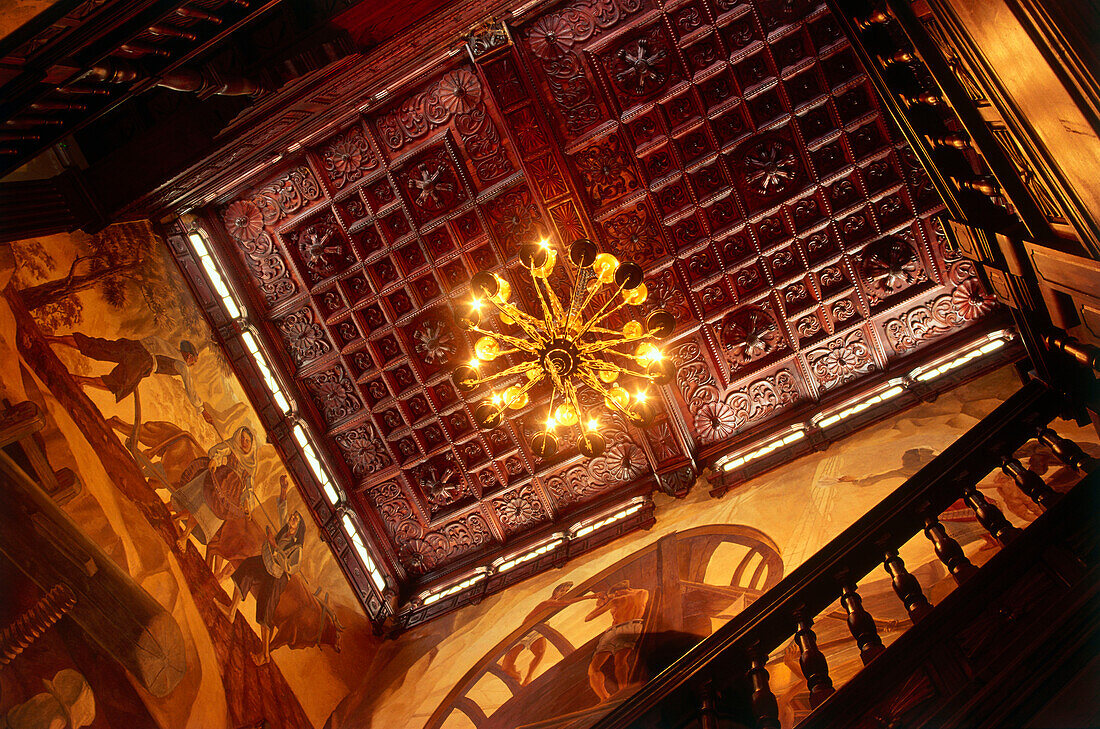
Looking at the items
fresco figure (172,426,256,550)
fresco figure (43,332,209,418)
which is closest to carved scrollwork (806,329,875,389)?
fresco figure (172,426,256,550)

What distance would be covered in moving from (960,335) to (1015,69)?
→ 4.99 m

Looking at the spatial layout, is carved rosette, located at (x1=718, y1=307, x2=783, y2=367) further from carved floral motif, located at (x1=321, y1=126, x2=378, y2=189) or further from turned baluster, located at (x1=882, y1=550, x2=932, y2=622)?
turned baluster, located at (x1=882, y1=550, x2=932, y2=622)

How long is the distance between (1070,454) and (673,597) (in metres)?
3.40

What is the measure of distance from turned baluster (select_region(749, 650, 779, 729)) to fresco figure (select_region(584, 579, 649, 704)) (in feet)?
7.75

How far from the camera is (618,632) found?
611cm

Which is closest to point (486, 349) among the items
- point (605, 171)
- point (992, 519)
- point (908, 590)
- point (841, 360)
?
point (605, 171)

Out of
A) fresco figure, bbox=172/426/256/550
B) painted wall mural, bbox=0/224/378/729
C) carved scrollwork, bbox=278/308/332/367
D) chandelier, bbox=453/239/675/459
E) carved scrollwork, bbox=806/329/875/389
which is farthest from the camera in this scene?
carved scrollwork, bbox=278/308/332/367

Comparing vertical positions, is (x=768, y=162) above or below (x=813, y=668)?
above

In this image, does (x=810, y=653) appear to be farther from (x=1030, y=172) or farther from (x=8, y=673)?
(x=8, y=673)

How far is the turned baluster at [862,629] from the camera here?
3.28 metres

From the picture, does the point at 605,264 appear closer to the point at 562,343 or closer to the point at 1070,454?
the point at 562,343

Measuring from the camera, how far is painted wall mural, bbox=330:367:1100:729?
5125 mm

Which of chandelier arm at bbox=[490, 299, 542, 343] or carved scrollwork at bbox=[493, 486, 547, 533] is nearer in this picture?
chandelier arm at bbox=[490, 299, 542, 343]

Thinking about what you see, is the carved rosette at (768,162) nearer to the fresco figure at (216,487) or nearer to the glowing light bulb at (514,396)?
the glowing light bulb at (514,396)
